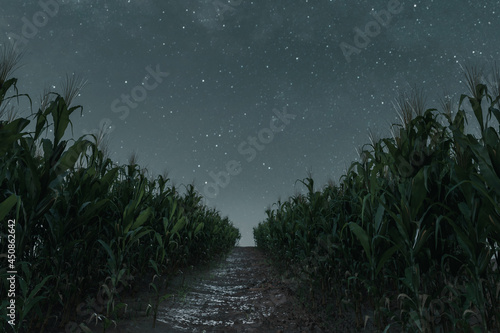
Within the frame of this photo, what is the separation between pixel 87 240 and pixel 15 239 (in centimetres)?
91

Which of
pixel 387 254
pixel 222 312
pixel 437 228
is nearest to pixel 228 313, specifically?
pixel 222 312

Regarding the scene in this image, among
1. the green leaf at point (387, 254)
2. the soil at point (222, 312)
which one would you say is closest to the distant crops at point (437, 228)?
the green leaf at point (387, 254)

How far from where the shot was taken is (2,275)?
2061 millimetres

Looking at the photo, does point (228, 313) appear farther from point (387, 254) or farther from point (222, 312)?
point (387, 254)

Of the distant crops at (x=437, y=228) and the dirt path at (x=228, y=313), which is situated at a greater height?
the distant crops at (x=437, y=228)

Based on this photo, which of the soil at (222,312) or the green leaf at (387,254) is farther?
the soil at (222,312)

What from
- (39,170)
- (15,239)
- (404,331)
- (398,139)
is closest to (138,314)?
(15,239)

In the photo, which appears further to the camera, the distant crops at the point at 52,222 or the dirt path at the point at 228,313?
the dirt path at the point at 228,313

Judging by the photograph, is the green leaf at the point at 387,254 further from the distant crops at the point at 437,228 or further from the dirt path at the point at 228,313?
the dirt path at the point at 228,313

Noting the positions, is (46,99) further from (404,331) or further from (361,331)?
(361,331)

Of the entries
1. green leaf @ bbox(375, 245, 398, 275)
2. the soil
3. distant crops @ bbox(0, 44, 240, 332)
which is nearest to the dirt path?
the soil

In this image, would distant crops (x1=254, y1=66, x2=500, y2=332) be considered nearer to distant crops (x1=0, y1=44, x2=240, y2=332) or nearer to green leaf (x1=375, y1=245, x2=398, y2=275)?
green leaf (x1=375, y1=245, x2=398, y2=275)

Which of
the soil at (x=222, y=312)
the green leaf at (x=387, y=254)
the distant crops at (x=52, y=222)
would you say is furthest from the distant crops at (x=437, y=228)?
the distant crops at (x=52, y=222)

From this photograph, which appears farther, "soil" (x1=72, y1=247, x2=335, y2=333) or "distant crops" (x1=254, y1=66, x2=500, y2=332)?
"soil" (x1=72, y1=247, x2=335, y2=333)
